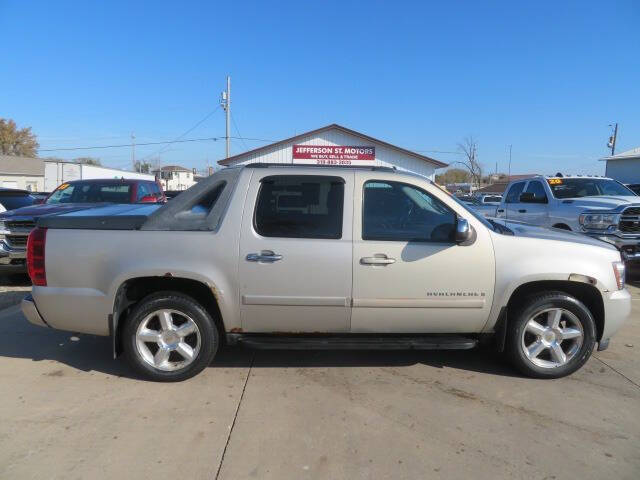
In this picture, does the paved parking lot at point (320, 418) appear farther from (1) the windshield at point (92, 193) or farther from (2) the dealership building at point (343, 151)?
(2) the dealership building at point (343, 151)

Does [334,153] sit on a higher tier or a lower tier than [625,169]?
lower

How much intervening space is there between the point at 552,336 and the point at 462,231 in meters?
1.26

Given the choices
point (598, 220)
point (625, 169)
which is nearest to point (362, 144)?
point (598, 220)

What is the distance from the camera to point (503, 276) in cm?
380

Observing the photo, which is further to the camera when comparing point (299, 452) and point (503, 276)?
point (503, 276)

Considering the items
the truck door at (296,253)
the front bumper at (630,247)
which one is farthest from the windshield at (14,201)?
the front bumper at (630,247)

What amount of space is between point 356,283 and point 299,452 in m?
1.32

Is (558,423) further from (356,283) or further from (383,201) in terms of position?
(383,201)

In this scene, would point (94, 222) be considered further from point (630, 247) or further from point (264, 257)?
point (630, 247)

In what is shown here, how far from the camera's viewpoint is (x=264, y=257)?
3723 millimetres

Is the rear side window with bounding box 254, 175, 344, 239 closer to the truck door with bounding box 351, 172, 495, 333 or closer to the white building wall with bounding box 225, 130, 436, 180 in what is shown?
the truck door with bounding box 351, 172, 495, 333

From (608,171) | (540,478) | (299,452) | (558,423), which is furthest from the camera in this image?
(608,171)

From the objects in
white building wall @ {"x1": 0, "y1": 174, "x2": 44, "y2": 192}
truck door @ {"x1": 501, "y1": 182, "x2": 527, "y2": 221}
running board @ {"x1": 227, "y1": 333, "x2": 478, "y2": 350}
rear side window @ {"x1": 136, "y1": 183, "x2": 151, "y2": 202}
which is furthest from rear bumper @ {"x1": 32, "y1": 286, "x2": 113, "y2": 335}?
white building wall @ {"x1": 0, "y1": 174, "x2": 44, "y2": 192}

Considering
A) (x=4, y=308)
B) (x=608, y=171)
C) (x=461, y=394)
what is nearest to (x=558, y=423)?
(x=461, y=394)
